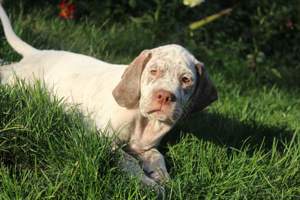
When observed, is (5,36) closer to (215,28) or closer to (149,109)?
(149,109)

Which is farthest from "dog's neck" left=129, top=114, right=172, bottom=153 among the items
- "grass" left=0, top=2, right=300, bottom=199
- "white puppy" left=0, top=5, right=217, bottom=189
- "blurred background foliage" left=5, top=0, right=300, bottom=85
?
"blurred background foliage" left=5, top=0, right=300, bottom=85

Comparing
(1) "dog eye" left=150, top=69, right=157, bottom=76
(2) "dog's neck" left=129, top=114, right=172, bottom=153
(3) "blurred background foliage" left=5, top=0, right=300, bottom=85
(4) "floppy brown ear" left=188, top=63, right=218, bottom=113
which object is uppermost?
(1) "dog eye" left=150, top=69, right=157, bottom=76

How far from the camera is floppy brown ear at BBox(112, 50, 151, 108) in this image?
159 inches

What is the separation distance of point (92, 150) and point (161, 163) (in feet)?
1.78

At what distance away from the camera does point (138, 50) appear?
277 inches

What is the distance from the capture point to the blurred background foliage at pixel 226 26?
766cm

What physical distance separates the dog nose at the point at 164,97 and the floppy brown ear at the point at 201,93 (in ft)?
1.32

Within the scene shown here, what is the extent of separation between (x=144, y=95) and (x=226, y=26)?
14.8 feet

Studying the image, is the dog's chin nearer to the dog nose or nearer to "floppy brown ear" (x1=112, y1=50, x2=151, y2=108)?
the dog nose

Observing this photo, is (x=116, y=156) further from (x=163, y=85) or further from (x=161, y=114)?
(x=163, y=85)

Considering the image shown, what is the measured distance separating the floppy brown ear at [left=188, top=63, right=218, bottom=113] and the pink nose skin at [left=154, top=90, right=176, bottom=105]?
40cm

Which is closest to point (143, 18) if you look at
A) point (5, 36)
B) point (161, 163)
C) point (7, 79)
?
point (5, 36)

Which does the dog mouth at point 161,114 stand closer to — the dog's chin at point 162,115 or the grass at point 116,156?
the dog's chin at point 162,115

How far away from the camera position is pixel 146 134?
14.0 ft
